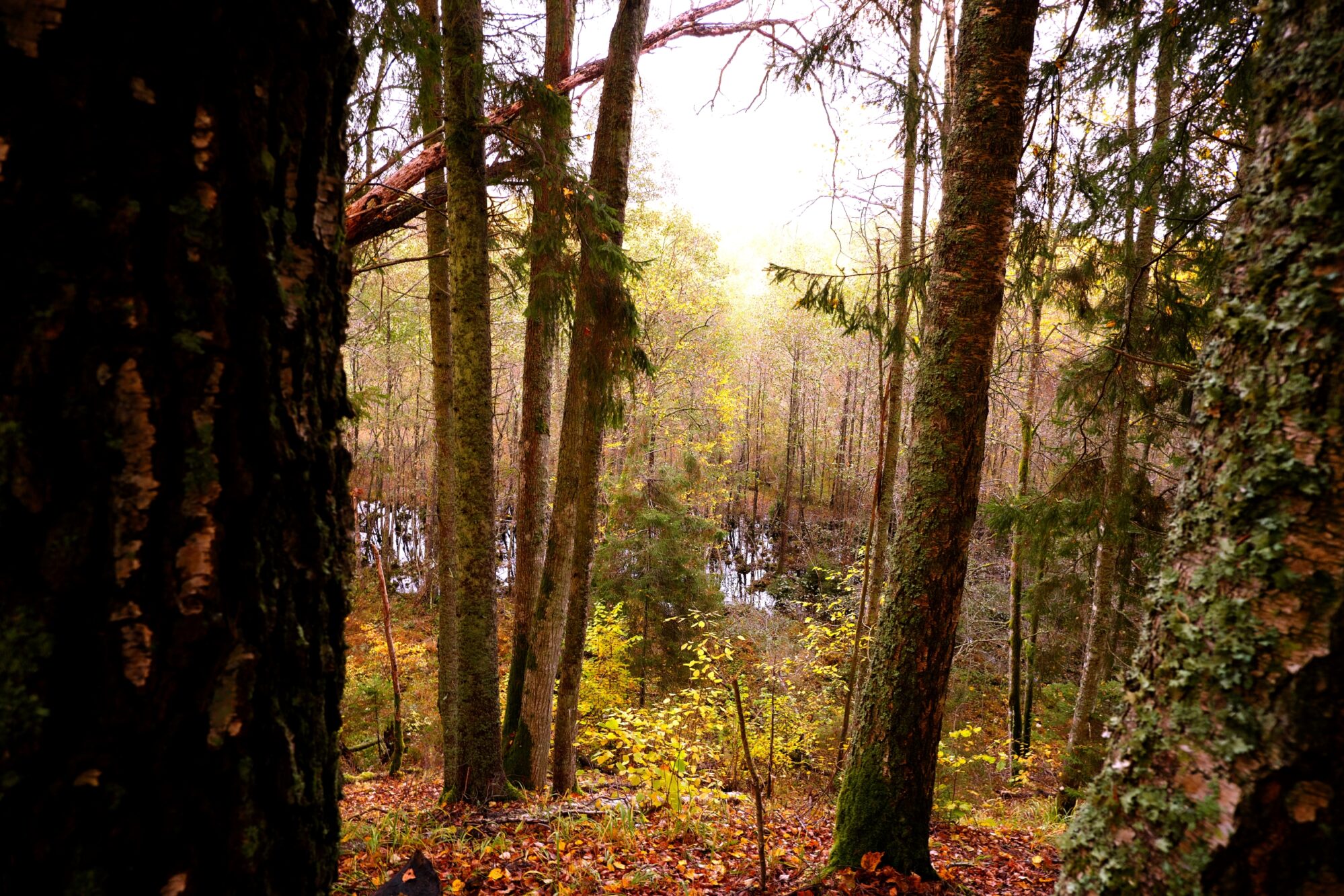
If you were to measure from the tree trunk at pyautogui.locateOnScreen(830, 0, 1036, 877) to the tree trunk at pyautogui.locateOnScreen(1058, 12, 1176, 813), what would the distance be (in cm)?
214

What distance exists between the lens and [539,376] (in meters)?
6.05

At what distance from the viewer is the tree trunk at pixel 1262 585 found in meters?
1.18

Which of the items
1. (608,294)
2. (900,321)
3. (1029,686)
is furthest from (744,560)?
(608,294)

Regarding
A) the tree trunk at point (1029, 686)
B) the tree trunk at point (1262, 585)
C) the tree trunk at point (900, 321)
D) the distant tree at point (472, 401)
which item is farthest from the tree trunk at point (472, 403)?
the tree trunk at point (1029, 686)

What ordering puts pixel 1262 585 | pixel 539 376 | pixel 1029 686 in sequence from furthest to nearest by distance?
pixel 1029 686 → pixel 539 376 → pixel 1262 585

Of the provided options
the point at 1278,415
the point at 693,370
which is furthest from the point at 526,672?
the point at 693,370

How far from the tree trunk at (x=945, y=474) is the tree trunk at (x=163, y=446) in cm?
306

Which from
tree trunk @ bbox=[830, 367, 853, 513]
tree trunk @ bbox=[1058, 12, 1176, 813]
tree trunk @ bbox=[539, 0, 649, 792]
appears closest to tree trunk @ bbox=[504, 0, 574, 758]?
tree trunk @ bbox=[539, 0, 649, 792]

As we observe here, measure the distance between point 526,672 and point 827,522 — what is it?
82.3ft

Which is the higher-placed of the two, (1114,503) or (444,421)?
(444,421)

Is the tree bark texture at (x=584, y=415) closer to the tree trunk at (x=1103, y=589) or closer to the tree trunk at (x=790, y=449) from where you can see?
the tree trunk at (x=1103, y=589)

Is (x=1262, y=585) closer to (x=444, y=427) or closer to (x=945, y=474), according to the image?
(x=945, y=474)

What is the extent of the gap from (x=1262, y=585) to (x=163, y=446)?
6.23ft

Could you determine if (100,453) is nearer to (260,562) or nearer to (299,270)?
(260,562)
